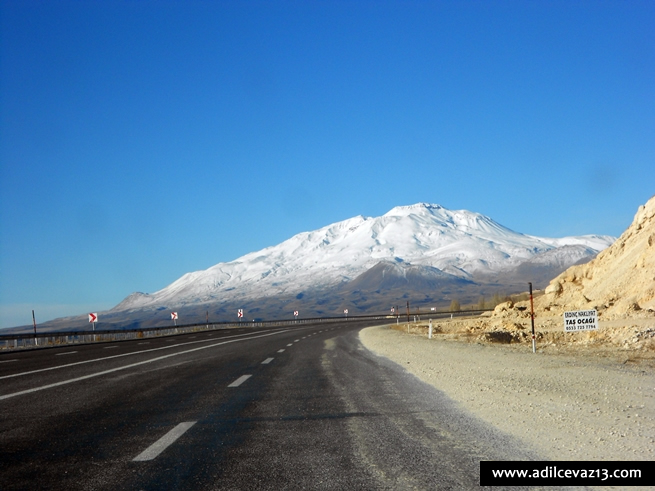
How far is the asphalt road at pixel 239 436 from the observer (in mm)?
6074

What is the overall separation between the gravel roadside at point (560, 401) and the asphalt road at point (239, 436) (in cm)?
57

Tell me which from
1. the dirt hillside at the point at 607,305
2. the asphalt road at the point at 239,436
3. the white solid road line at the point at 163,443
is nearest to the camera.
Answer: the asphalt road at the point at 239,436

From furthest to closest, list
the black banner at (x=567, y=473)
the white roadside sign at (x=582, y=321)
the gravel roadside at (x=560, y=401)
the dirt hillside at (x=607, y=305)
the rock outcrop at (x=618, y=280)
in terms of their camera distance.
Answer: the rock outcrop at (x=618, y=280) < the dirt hillside at (x=607, y=305) < the white roadside sign at (x=582, y=321) < the gravel roadside at (x=560, y=401) < the black banner at (x=567, y=473)

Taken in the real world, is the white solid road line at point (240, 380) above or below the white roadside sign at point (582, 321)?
below

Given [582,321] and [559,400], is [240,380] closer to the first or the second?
[559,400]

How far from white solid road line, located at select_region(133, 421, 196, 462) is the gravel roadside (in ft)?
14.1

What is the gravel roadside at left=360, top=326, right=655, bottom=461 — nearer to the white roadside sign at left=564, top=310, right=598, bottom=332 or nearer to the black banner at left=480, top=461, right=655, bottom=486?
the black banner at left=480, top=461, right=655, bottom=486

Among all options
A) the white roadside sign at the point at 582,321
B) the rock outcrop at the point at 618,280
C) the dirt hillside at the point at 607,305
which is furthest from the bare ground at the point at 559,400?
the rock outcrop at the point at 618,280

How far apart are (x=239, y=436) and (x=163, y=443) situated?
97cm

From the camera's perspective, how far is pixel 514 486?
5.87m

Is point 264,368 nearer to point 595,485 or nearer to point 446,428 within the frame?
point 446,428

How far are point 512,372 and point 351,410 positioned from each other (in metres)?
7.17

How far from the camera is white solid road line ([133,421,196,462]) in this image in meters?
6.89

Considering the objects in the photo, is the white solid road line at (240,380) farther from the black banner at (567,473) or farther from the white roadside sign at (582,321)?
the white roadside sign at (582,321)
